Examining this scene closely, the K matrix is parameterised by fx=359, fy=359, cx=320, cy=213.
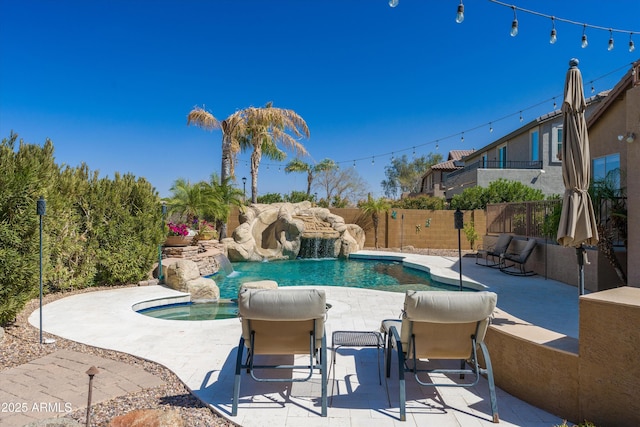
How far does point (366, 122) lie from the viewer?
2725 centimetres

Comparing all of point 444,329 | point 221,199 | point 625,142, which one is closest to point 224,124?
point 221,199

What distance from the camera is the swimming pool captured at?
7.64 metres

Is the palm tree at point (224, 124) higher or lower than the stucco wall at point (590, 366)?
higher

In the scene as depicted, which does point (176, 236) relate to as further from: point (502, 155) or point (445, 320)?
point (502, 155)

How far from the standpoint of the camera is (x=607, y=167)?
10.6 m

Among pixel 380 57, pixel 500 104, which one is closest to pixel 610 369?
pixel 380 57

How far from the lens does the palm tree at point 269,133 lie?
66.2 ft

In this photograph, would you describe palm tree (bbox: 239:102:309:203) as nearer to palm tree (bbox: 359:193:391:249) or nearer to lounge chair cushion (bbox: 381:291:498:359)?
palm tree (bbox: 359:193:391:249)

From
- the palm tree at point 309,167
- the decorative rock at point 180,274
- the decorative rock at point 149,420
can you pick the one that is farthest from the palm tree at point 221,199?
the palm tree at point 309,167

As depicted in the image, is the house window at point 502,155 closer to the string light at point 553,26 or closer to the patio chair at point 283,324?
the string light at point 553,26

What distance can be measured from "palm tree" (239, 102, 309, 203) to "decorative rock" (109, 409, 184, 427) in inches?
727

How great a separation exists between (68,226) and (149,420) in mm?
6906

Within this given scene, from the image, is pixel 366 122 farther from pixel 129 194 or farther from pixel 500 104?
pixel 129 194

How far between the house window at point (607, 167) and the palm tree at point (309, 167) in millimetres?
28018
